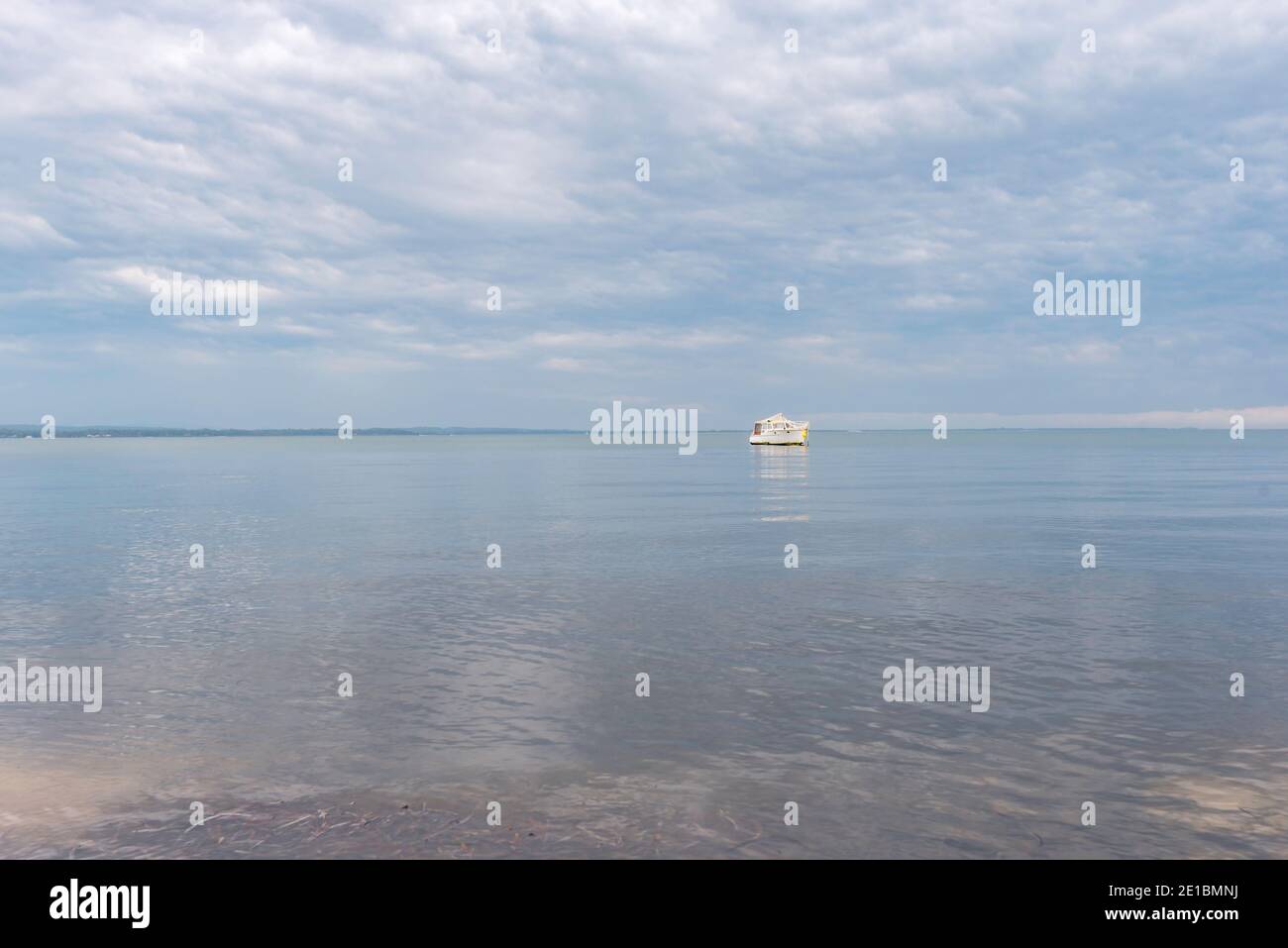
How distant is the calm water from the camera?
45.1ft

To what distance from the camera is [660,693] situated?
69.3ft

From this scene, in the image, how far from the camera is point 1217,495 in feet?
260

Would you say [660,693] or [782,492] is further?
[782,492]

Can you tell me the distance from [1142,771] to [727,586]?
20342 mm

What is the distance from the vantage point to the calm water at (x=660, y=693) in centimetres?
1375

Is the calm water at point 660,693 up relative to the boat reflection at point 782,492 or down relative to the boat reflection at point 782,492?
down

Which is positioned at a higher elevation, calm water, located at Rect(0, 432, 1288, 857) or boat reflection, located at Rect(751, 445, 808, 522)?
boat reflection, located at Rect(751, 445, 808, 522)

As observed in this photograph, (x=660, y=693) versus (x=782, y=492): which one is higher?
(x=782, y=492)

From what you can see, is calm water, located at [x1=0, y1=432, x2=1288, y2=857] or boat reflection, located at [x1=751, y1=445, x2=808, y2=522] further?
boat reflection, located at [x1=751, y1=445, x2=808, y2=522]

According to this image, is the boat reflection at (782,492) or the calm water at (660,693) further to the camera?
the boat reflection at (782,492)
